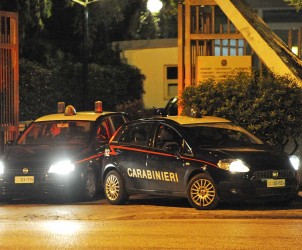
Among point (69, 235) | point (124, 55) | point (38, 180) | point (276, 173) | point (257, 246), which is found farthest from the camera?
point (124, 55)

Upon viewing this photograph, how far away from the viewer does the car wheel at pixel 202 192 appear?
12.7 meters

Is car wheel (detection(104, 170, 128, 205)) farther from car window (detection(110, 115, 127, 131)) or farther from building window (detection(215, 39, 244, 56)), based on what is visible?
building window (detection(215, 39, 244, 56))

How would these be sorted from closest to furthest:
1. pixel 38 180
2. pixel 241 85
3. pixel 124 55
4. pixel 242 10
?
1. pixel 38 180
2. pixel 241 85
3. pixel 242 10
4. pixel 124 55

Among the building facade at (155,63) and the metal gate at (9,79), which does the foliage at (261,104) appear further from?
the building facade at (155,63)

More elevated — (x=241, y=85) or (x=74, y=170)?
(x=241, y=85)

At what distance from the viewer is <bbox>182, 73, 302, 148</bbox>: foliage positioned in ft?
50.9

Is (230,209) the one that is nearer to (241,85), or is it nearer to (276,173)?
(276,173)

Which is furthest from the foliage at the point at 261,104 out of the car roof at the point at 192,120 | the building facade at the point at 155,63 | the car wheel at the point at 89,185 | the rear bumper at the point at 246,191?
the building facade at the point at 155,63

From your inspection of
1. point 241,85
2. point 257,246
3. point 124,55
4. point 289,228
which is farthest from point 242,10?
point 124,55

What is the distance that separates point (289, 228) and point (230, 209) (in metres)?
1.92

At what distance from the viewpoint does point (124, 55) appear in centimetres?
3644

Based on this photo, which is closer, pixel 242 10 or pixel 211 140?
pixel 211 140

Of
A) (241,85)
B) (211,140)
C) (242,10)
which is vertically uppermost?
(242,10)

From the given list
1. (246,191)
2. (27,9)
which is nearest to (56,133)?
(246,191)
